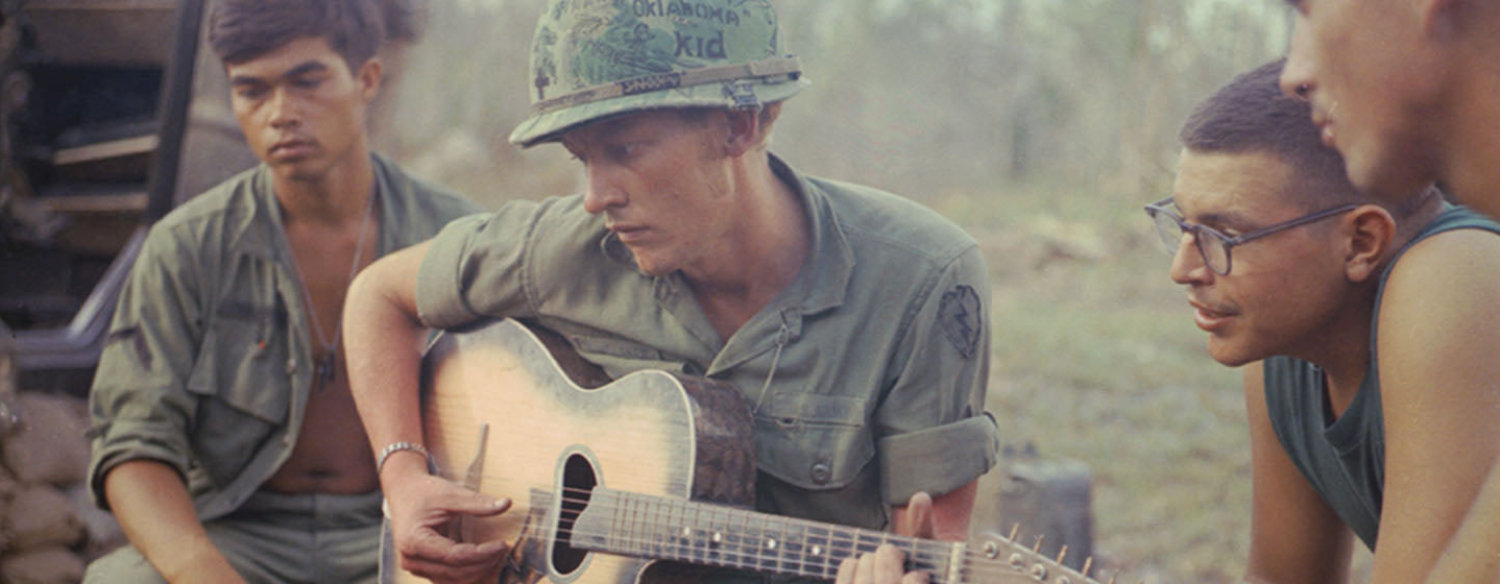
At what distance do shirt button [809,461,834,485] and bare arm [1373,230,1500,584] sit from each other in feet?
3.15

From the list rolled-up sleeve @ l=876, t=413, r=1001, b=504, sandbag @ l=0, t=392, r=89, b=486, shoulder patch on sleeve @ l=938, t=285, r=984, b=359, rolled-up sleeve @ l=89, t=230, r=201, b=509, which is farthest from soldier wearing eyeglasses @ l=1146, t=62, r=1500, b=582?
sandbag @ l=0, t=392, r=89, b=486

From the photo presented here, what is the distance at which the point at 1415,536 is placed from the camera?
1.90 metres

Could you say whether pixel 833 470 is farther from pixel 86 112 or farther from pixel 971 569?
pixel 86 112

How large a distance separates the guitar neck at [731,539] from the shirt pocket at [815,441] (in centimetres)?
19

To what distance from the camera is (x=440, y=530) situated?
2.70 metres

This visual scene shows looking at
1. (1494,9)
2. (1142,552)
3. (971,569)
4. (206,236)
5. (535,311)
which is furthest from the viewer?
(1142,552)

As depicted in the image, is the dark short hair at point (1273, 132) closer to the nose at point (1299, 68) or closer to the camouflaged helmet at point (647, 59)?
the nose at point (1299, 68)

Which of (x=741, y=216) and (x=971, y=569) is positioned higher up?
(x=741, y=216)

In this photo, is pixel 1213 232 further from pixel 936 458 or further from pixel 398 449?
pixel 398 449

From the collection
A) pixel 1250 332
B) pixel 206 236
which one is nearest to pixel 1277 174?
pixel 1250 332

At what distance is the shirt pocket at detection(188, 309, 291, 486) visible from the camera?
329 centimetres

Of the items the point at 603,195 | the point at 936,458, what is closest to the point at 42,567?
the point at 603,195

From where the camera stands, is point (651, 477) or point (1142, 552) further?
point (1142, 552)

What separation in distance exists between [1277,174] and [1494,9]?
565 millimetres
